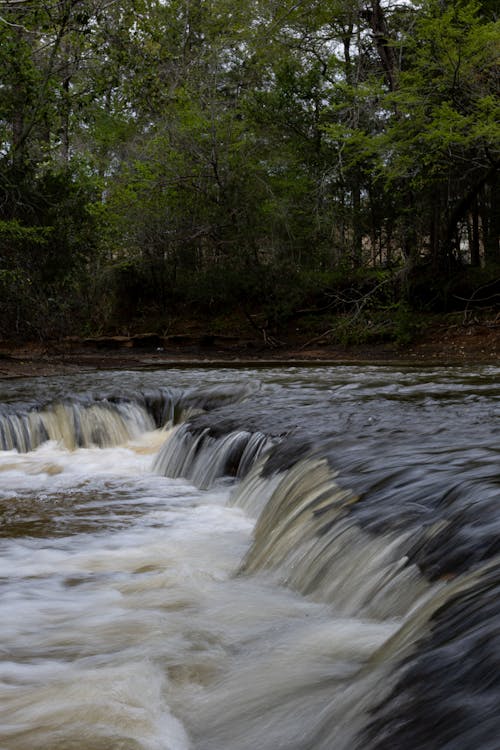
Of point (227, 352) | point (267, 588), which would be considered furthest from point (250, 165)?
point (267, 588)

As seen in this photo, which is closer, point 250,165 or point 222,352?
point 250,165

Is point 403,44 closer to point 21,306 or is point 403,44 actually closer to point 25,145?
point 25,145

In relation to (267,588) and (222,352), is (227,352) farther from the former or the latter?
(267,588)

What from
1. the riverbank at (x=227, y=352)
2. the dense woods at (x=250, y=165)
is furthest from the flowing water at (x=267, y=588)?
the dense woods at (x=250, y=165)

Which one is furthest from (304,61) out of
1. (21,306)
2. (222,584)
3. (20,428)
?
(222,584)

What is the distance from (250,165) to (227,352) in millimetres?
5455

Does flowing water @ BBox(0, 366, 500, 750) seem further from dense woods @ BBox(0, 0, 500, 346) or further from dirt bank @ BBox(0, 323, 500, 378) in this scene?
dense woods @ BBox(0, 0, 500, 346)

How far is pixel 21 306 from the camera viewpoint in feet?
52.9

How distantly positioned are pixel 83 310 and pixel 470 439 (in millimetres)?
18973

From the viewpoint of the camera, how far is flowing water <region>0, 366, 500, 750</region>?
2.17m

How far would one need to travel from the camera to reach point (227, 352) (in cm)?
2069

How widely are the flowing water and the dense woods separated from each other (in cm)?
984

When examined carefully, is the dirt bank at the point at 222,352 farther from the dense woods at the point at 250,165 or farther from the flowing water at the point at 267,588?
the flowing water at the point at 267,588

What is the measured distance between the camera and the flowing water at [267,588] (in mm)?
2168
